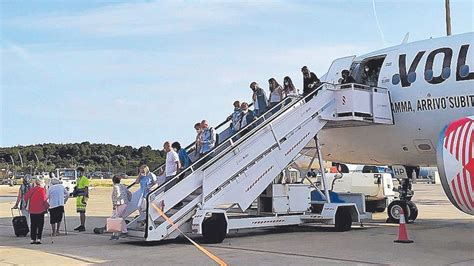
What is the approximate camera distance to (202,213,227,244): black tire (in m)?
12.6

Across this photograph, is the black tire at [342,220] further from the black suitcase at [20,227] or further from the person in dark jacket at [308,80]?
the black suitcase at [20,227]

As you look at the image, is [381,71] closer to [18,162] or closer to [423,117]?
[423,117]

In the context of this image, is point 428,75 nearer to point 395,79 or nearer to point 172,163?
point 395,79

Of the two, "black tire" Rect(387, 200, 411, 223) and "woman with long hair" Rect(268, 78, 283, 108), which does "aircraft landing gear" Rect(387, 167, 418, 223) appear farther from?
"woman with long hair" Rect(268, 78, 283, 108)

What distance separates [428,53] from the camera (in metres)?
15.2

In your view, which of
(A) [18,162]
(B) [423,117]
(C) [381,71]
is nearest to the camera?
(B) [423,117]

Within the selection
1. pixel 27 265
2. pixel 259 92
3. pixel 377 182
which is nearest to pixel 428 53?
pixel 259 92

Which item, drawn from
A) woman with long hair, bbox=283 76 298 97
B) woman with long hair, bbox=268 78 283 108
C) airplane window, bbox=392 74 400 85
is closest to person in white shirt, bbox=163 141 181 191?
woman with long hair, bbox=268 78 283 108

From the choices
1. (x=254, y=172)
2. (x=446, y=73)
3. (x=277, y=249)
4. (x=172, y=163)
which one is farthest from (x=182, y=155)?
(x=446, y=73)

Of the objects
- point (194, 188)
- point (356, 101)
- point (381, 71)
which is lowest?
point (194, 188)

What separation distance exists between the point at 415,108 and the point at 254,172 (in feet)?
15.5

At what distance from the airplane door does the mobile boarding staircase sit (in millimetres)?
1587

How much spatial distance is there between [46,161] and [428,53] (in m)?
117

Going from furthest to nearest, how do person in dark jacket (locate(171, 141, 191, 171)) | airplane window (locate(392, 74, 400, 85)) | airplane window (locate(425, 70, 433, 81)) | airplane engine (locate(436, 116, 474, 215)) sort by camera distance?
airplane window (locate(392, 74, 400, 85)) → airplane window (locate(425, 70, 433, 81)) → person in dark jacket (locate(171, 141, 191, 171)) → airplane engine (locate(436, 116, 474, 215))
